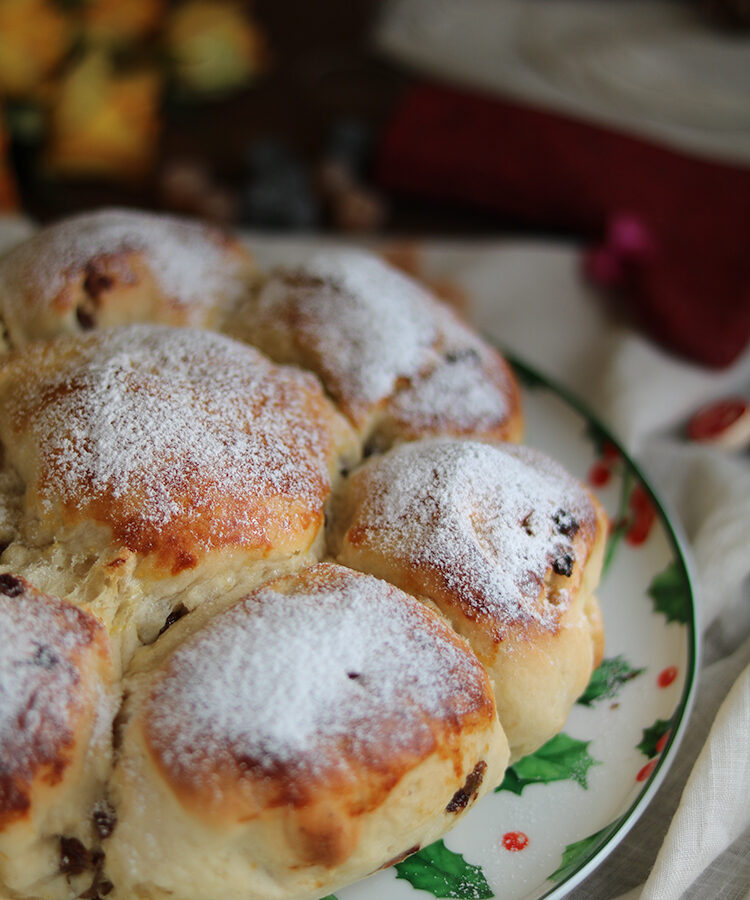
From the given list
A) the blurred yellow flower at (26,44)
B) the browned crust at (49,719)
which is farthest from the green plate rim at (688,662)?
the blurred yellow flower at (26,44)

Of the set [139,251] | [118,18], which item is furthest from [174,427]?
[118,18]

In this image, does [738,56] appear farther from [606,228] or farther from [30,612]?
[30,612]

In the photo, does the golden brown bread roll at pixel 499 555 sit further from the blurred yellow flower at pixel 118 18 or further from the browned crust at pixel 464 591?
the blurred yellow flower at pixel 118 18

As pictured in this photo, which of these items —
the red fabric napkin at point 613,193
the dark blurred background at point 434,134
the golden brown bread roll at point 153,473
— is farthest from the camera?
the dark blurred background at point 434,134

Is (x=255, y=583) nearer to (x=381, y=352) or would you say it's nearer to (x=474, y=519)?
(x=474, y=519)

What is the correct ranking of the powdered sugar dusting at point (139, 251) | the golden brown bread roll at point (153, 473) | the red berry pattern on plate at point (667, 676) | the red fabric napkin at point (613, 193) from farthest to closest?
the red fabric napkin at point (613, 193)
the powdered sugar dusting at point (139, 251)
the red berry pattern on plate at point (667, 676)
the golden brown bread roll at point (153, 473)

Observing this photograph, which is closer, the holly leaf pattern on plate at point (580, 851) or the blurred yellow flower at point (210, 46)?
the holly leaf pattern on plate at point (580, 851)

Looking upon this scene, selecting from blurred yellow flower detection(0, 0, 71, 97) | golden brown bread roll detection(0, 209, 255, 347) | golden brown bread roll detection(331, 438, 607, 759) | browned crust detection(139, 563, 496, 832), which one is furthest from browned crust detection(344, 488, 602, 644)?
blurred yellow flower detection(0, 0, 71, 97)

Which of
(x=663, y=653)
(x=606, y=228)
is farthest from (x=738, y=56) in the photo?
(x=663, y=653)
